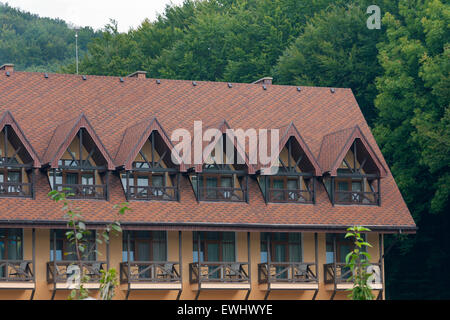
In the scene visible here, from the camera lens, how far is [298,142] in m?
39.2

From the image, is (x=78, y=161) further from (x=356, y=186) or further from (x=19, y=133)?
(x=356, y=186)

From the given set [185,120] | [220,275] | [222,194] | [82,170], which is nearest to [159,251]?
[220,275]

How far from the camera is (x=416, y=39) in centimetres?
5300

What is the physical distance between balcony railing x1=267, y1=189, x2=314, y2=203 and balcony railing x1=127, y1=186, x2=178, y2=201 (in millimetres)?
3971

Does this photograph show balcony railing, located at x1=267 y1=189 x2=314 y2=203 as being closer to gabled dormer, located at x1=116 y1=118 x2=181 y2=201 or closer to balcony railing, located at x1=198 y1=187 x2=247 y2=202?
balcony railing, located at x1=198 y1=187 x2=247 y2=202

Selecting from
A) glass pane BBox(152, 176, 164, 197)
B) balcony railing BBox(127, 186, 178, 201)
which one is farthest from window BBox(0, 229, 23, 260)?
glass pane BBox(152, 176, 164, 197)

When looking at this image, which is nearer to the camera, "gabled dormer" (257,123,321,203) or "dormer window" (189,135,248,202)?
"dormer window" (189,135,248,202)

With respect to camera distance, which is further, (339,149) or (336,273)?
(339,149)

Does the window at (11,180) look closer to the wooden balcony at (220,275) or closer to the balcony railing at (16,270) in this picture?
the balcony railing at (16,270)

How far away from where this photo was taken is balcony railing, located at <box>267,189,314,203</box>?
3988 cm

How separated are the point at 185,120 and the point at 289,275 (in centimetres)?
763
